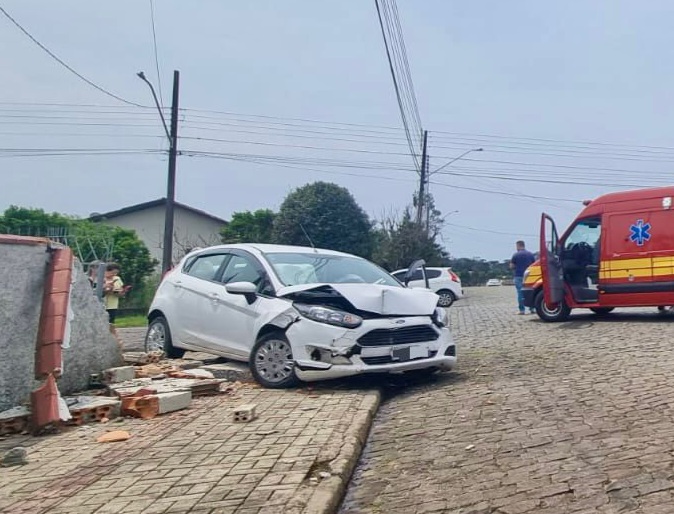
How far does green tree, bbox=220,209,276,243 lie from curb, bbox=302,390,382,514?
31197 mm

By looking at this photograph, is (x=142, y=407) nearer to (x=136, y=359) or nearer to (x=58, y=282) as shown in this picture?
(x=58, y=282)

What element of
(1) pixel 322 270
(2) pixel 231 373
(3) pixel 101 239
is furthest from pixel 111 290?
(3) pixel 101 239

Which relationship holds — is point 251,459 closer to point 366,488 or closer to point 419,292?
point 366,488

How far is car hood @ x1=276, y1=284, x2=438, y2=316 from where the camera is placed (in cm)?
827

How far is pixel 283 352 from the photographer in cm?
838

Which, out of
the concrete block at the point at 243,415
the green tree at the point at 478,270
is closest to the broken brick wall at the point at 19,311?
the concrete block at the point at 243,415

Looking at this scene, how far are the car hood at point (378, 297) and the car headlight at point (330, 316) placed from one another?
16cm

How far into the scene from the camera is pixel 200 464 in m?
5.37

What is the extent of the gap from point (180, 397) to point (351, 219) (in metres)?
28.9

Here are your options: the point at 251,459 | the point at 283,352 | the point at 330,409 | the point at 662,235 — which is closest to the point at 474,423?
the point at 330,409

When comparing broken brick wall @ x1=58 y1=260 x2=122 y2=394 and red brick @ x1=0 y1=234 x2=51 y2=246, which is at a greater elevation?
red brick @ x1=0 y1=234 x2=51 y2=246

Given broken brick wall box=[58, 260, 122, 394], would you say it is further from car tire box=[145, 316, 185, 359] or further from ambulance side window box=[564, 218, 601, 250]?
ambulance side window box=[564, 218, 601, 250]

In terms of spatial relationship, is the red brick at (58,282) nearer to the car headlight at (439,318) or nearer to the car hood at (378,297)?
→ the car hood at (378,297)

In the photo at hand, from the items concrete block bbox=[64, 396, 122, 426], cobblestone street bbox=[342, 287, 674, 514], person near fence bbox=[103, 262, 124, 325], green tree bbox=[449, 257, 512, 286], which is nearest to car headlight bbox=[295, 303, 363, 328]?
cobblestone street bbox=[342, 287, 674, 514]
